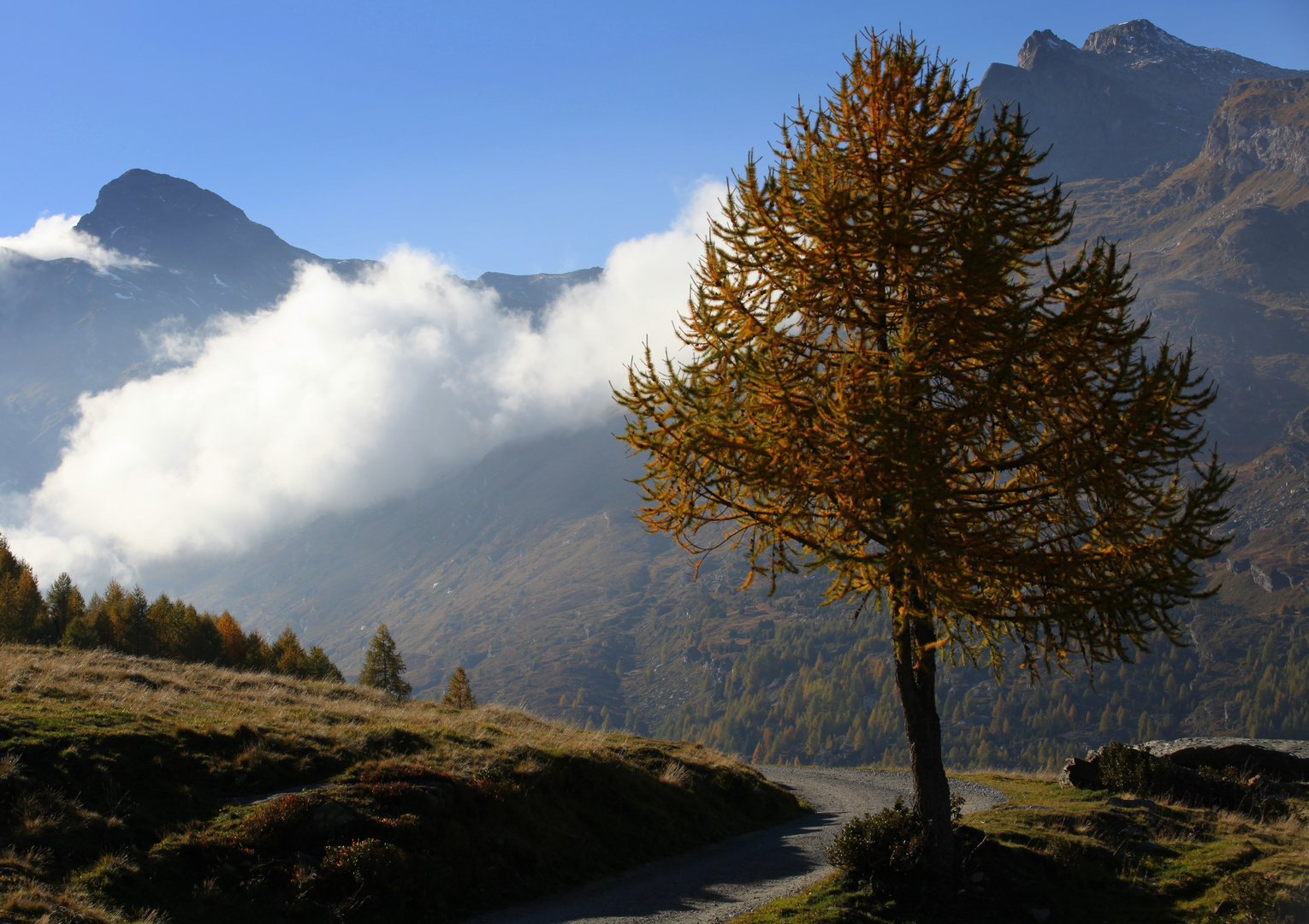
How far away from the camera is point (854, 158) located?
11.2 m

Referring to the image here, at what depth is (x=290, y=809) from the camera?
1246 centimetres

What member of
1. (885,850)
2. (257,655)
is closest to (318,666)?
(257,655)

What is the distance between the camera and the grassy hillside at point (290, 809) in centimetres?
1087

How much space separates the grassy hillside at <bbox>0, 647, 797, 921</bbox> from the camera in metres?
10.9

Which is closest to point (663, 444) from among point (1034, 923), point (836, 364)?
point (836, 364)

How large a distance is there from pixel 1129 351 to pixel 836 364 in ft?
13.4

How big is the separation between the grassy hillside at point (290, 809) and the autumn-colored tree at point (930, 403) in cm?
731

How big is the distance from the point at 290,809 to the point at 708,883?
8.02 metres

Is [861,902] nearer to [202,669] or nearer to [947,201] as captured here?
[947,201]

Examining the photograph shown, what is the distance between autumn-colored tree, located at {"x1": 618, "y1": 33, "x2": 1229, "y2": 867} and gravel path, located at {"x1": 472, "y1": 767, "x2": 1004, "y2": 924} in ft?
12.9

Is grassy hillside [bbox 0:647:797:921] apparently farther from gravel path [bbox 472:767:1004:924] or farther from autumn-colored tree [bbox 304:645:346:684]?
autumn-colored tree [bbox 304:645:346:684]

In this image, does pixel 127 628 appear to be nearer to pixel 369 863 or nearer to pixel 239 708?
pixel 239 708

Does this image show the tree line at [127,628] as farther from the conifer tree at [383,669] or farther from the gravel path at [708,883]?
the gravel path at [708,883]

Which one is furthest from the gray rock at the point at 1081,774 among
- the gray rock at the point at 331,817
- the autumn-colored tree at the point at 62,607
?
the autumn-colored tree at the point at 62,607
